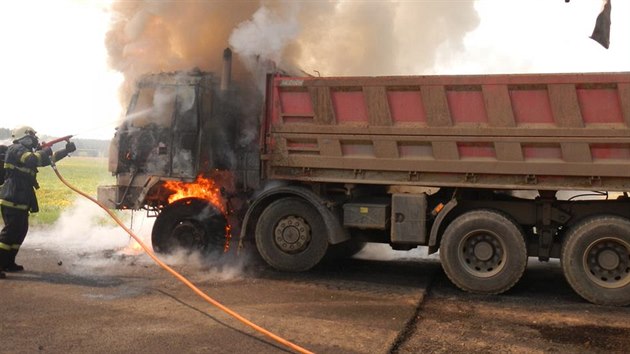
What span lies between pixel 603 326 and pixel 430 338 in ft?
6.13

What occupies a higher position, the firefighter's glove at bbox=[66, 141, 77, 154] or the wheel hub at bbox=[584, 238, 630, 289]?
the firefighter's glove at bbox=[66, 141, 77, 154]

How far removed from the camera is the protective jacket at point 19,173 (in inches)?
288

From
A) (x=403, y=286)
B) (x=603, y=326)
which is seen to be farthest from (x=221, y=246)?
(x=603, y=326)

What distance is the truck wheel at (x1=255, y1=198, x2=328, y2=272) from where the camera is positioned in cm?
730

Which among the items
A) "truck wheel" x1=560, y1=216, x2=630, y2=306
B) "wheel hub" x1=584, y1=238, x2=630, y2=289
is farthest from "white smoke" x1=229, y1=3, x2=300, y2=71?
"wheel hub" x1=584, y1=238, x2=630, y2=289

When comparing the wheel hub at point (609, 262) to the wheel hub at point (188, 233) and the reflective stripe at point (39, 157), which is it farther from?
the reflective stripe at point (39, 157)

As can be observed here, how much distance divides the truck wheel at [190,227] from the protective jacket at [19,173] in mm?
1798

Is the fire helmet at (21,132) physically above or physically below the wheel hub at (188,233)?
above

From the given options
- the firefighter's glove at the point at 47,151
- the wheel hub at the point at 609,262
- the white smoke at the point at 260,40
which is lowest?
the wheel hub at the point at 609,262

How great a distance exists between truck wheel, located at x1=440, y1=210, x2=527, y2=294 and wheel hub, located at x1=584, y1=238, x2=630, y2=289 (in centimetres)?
72

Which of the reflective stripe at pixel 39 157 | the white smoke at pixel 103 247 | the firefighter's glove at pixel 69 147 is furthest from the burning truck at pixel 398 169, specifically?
the reflective stripe at pixel 39 157

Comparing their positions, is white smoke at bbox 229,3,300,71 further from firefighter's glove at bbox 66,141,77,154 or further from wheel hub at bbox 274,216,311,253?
firefighter's glove at bbox 66,141,77,154

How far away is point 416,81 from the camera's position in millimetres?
6605

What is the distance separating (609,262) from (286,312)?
366 centimetres
